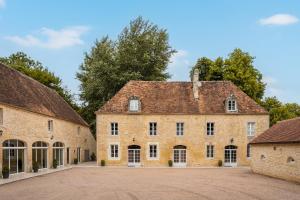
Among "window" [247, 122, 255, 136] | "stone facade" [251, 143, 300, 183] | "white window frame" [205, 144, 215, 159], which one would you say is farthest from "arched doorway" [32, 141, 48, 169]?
"window" [247, 122, 255, 136]

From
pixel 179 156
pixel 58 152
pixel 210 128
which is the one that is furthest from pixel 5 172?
pixel 210 128

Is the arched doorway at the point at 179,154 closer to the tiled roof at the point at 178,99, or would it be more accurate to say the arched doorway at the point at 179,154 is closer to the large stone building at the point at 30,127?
the tiled roof at the point at 178,99

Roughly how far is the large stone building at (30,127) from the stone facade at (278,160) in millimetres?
16397

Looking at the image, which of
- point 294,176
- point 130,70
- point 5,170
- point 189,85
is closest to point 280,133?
point 294,176

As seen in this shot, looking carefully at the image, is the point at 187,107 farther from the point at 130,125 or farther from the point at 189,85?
the point at 130,125

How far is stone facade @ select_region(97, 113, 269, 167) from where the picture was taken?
117ft

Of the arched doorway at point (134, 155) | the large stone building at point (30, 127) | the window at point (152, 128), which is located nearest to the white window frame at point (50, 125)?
the large stone building at point (30, 127)

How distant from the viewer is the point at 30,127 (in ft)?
88.8

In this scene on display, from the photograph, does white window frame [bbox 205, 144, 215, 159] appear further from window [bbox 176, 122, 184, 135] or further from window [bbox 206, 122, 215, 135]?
window [bbox 176, 122, 184, 135]

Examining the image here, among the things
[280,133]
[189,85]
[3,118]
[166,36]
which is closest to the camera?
[3,118]

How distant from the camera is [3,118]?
75.4 feet

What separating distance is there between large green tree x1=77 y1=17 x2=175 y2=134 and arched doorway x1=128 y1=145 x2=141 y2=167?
949 centimetres

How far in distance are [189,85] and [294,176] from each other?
739 inches

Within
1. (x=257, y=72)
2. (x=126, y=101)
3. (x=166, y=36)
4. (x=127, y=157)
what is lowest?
(x=127, y=157)
